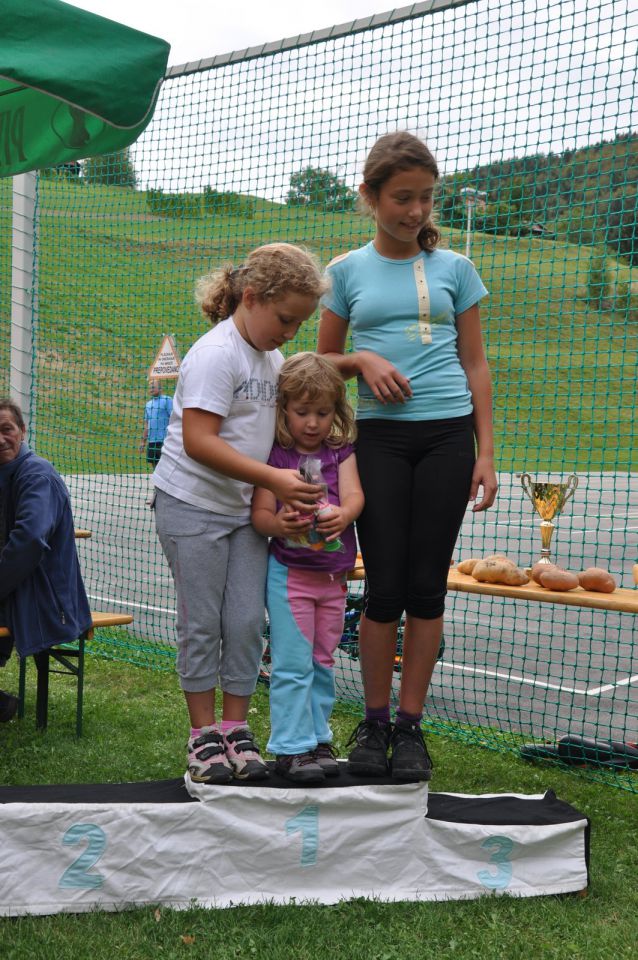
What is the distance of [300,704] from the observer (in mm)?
2822

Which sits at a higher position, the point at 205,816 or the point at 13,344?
the point at 13,344

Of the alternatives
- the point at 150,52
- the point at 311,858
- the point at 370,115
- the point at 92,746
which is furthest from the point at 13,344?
the point at 311,858

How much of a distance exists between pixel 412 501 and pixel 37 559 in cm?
164

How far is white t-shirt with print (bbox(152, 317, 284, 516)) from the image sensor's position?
2727 mm

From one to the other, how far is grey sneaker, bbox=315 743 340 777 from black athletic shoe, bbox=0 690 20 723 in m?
2.05

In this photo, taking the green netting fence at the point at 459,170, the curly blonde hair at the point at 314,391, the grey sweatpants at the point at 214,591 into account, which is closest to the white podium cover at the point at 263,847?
the grey sweatpants at the point at 214,591

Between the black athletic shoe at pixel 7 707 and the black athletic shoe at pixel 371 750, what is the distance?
2028 millimetres

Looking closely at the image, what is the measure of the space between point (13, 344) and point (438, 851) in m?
4.36

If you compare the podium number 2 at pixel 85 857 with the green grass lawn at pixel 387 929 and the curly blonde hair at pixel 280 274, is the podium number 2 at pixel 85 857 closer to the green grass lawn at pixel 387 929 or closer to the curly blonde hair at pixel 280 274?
the green grass lawn at pixel 387 929

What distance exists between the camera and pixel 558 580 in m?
4.02

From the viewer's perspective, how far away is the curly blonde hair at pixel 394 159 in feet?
9.05

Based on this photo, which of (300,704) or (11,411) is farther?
(11,411)

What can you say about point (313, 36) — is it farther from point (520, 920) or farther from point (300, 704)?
point (520, 920)

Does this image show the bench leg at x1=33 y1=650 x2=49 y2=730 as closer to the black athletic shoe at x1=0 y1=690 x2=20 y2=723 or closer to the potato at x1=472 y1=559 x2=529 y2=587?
the black athletic shoe at x1=0 y1=690 x2=20 y2=723
